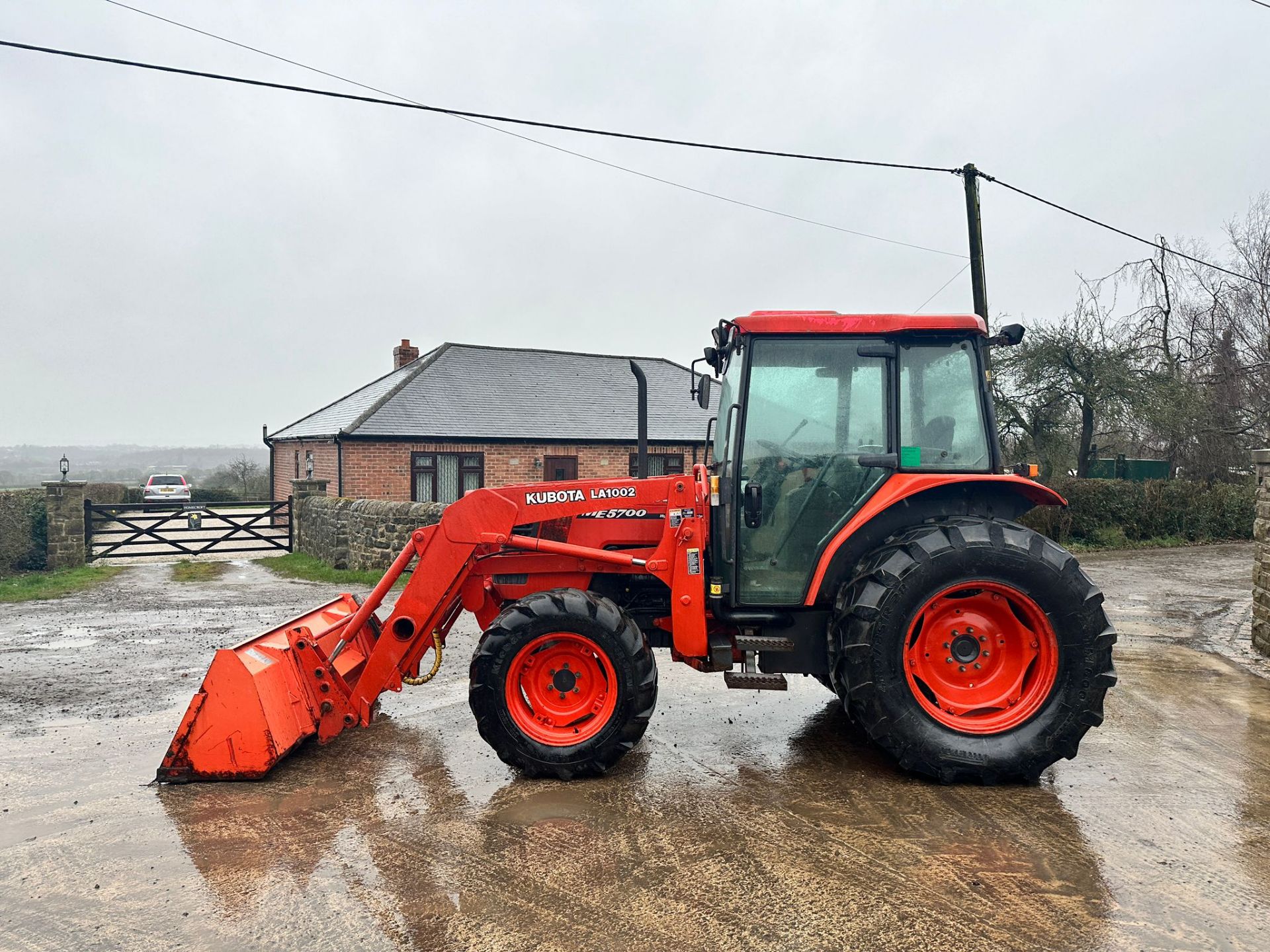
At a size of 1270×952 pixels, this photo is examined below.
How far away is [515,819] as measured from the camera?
3.94m

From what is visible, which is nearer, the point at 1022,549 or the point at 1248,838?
the point at 1248,838

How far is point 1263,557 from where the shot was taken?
7453mm

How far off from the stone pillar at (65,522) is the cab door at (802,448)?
1311cm

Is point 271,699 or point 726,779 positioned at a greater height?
point 271,699

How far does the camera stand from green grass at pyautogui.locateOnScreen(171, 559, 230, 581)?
1320 centimetres

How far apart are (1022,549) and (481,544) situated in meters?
2.86

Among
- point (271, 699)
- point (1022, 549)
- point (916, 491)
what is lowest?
point (271, 699)

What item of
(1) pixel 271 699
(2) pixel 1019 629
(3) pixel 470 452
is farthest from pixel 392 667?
(3) pixel 470 452

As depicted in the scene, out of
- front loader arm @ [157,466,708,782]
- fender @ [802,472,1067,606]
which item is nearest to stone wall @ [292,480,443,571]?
front loader arm @ [157,466,708,782]

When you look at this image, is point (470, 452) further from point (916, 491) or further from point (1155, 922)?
point (1155, 922)

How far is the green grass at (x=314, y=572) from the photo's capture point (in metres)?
12.5

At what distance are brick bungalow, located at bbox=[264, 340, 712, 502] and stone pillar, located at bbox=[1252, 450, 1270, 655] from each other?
12141 mm

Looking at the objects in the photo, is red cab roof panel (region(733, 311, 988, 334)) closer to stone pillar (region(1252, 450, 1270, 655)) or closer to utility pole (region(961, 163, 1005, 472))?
stone pillar (region(1252, 450, 1270, 655))

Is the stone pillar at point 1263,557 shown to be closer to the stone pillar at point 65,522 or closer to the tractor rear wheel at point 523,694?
the tractor rear wheel at point 523,694
